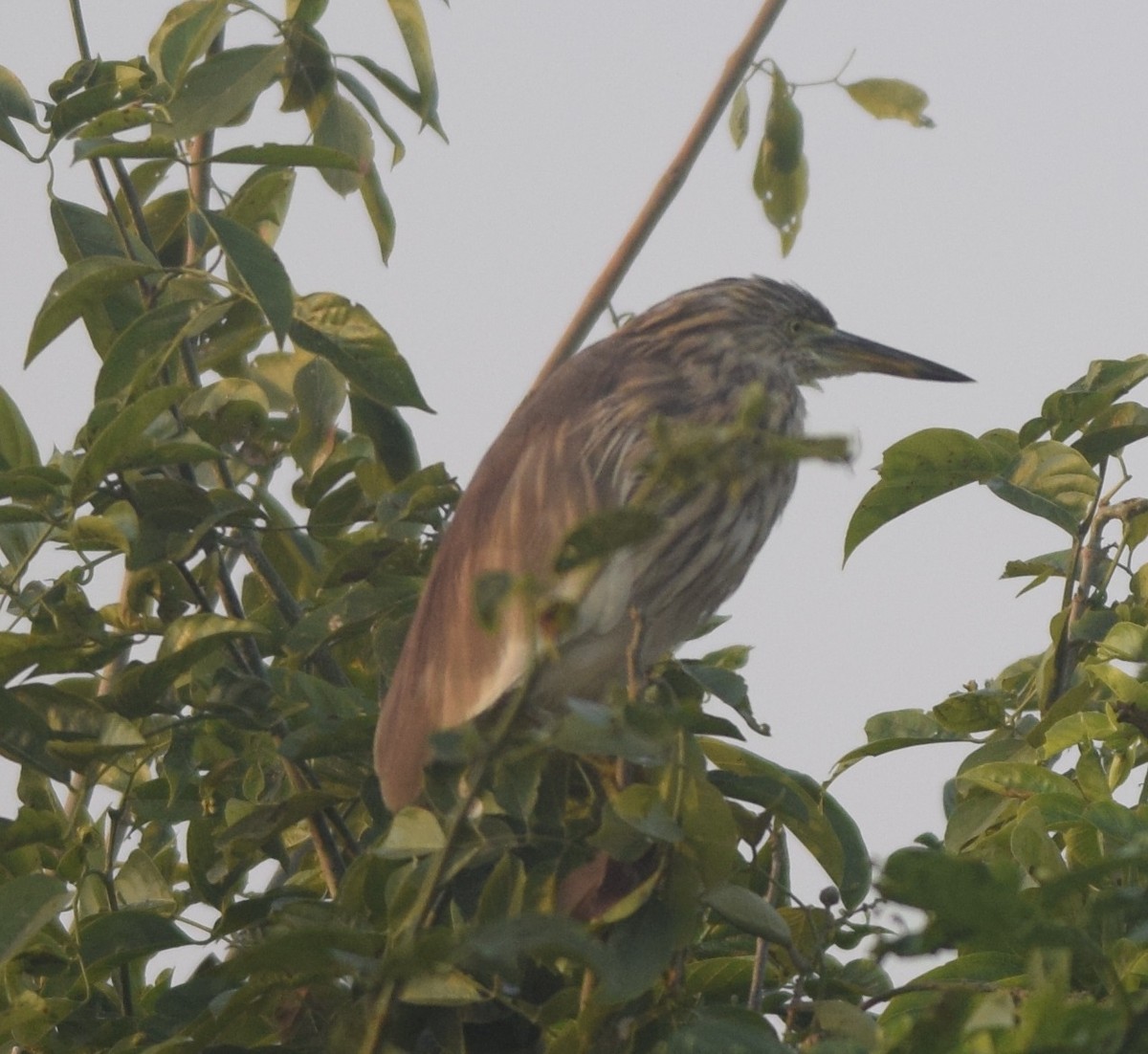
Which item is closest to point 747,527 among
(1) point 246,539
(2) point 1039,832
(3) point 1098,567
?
(3) point 1098,567

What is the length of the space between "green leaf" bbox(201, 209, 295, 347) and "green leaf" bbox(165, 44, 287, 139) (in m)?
0.11

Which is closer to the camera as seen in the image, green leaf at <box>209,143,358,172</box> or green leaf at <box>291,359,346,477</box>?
green leaf at <box>209,143,358,172</box>

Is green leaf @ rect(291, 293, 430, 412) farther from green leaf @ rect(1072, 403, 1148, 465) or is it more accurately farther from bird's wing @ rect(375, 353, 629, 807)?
green leaf @ rect(1072, 403, 1148, 465)

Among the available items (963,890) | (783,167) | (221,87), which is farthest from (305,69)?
(963,890)

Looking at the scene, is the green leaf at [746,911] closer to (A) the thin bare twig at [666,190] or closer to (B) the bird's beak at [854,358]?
(A) the thin bare twig at [666,190]

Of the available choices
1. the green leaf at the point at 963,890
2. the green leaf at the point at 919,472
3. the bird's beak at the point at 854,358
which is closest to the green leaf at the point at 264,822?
the green leaf at the point at 919,472

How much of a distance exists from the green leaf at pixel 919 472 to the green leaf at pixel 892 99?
2.45 feet

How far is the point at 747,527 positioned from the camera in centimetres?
292

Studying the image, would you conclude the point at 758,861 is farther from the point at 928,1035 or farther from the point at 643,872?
the point at 928,1035

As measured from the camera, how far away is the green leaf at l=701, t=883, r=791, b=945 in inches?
63.8

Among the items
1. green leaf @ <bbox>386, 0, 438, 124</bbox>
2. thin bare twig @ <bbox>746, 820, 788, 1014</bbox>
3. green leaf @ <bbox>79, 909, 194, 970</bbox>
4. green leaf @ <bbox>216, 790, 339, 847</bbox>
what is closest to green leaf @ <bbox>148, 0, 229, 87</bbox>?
green leaf @ <bbox>386, 0, 438, 124</bbox>

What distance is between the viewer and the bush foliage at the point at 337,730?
165 centimetres

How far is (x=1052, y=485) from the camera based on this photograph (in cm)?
239

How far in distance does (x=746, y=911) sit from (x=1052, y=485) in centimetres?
96
